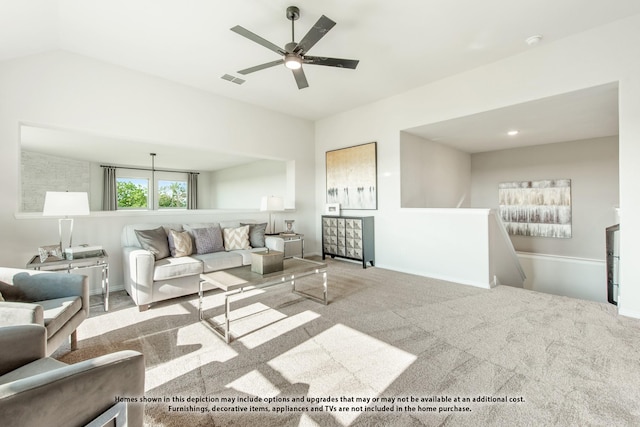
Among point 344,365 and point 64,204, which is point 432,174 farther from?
point 64,204

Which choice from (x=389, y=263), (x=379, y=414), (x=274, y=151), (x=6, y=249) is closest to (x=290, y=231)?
(x=274, y=151)

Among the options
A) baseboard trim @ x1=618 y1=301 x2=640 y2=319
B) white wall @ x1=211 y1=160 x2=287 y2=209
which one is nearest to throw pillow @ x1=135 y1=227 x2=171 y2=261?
white wall @ x1=211 y1=160 x2=287 y2=209

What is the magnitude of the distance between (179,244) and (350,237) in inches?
110

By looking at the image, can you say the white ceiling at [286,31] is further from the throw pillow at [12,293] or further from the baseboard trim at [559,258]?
the baseboard trim at [559,258]

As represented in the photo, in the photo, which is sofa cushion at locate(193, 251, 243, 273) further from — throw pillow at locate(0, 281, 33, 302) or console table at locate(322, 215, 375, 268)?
console table at locate(322, 215, 375, 268)

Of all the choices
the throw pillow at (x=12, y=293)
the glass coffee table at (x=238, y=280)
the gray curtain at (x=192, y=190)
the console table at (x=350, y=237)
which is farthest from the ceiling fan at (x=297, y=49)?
the gray curtain at (x=192, y=190)

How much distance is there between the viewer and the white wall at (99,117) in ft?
9.95

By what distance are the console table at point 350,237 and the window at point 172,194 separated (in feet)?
23.0

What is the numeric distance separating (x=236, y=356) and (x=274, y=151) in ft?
13.2

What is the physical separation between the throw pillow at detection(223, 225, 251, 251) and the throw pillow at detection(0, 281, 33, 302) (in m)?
2.20

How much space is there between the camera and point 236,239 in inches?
165

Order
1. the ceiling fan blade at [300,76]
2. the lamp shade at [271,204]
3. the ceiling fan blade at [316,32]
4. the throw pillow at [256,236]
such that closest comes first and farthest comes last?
the ceiling fan blade at [316,32] < the ceiling fan blade at [300,76] < the throw pillow at [256,236] < the lamp shade at [271,204]

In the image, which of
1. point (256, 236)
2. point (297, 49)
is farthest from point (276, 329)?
point (297, 49)

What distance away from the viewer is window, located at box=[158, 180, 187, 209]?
974 centimetres
